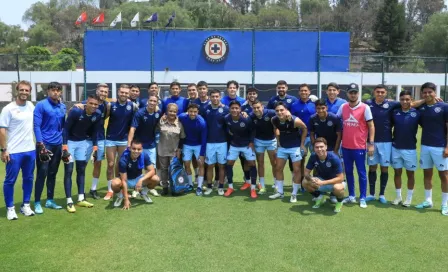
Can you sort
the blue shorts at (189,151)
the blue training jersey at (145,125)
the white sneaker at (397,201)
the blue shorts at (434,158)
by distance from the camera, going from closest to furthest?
1. the blue shorts at (434,158)
2. the white sneaker at (397,201)
3. the blue training jersey at (145,125)
4. the blue shorts at (189,151)

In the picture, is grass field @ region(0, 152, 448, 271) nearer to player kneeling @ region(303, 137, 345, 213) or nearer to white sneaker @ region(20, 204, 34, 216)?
white sneaker @ region(20, 204, 34, 216)

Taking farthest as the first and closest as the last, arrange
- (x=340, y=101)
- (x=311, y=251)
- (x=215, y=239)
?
(x=340, y=101) < (x=215, y=239) < (x=311, y=251)

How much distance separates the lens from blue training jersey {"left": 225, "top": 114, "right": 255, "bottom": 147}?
7.00m

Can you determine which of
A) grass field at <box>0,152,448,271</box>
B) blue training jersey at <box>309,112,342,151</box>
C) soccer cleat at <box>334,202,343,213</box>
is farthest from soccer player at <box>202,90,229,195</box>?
soccer cleat at <box>334,202,343,213</box>

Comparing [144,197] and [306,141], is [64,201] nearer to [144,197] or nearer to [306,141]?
[144,197]

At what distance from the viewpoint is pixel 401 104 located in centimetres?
649

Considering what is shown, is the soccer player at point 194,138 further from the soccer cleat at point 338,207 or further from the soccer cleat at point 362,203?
the soccer cleat at point 362,203

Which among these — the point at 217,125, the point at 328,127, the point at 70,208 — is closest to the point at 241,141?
the point at 217,125

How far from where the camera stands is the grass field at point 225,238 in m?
4.23

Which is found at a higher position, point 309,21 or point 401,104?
point 309,21

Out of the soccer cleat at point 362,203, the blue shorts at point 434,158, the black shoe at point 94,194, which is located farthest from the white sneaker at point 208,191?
the blue shorts at point 434,158

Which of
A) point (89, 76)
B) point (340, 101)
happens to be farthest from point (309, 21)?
point (340, 101)

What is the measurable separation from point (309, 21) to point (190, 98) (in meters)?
66.2

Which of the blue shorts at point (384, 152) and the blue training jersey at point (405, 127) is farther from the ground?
the blue training jersey at point (405, 127)
